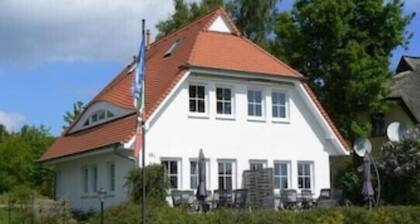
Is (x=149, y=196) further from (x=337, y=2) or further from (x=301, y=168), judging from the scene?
(x=337, y=2)

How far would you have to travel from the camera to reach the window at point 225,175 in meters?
30.3

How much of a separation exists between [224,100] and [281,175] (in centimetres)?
392

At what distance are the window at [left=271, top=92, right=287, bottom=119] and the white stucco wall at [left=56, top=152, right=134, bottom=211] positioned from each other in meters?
6.68

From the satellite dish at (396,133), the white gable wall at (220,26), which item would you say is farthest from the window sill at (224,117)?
the satellite dish at (396,133)

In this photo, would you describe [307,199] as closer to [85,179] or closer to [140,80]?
[85,179]

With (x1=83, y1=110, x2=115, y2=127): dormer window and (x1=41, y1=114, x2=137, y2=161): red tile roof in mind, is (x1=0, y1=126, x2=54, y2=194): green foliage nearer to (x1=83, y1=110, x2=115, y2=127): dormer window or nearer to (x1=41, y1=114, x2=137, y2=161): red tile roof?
(x1=41, y1=114, x2=137, y2=161): red tile roof

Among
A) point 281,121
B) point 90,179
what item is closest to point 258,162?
point 281,121

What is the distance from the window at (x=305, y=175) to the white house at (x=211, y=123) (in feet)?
0.14

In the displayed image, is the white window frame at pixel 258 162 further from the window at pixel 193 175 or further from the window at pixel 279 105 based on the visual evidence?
the window at pixel 193 175

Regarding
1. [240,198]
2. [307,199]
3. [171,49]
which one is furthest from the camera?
[171,49]

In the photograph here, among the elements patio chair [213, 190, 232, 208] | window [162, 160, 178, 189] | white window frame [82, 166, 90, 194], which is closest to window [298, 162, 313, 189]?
patio chair [213, 190, 232, 208]

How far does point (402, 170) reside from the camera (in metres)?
30.7

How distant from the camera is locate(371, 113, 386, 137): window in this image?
4509 cm

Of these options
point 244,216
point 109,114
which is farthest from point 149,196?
point 109,114
